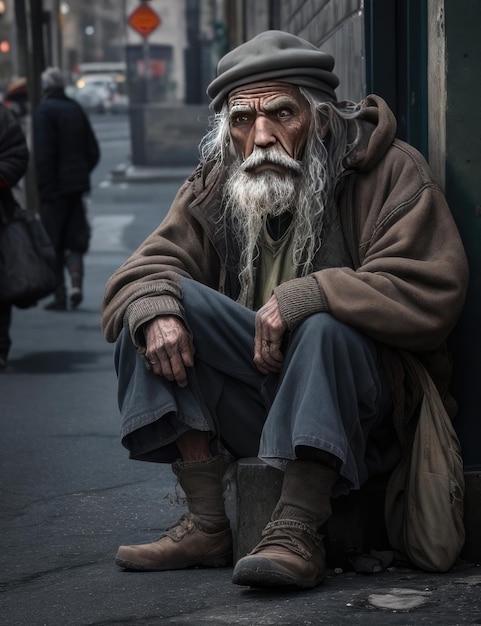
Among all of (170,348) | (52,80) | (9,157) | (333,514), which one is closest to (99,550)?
(333,514)

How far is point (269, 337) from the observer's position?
390 centimetres

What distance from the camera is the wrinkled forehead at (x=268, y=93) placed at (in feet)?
13.9

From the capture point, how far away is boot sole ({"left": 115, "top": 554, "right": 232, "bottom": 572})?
4.19 m

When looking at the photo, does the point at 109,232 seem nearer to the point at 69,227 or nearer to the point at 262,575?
the point at 69,227

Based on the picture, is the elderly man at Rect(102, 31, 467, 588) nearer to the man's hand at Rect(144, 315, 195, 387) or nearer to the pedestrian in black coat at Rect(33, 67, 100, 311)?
the man's hand at Rect(144, 315, 195, 387)

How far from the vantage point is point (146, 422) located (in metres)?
3.94

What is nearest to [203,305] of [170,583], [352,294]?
[352,294]

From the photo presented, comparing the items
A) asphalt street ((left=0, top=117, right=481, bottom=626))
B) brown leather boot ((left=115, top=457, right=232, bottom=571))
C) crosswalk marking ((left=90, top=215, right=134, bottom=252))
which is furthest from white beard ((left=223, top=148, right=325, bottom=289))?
crosswalk marking ((left=90, top=215, right=134, bottom=252))

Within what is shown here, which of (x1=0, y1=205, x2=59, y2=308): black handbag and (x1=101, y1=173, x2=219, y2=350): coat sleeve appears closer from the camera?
(x1=101, y1=173, x2=219, y2=350): coat sleeve

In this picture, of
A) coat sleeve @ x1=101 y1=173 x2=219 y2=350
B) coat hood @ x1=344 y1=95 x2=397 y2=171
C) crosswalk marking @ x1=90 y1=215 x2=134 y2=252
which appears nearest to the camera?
coat sleeve @ x1=101 y1=173 x2=219 y2=350

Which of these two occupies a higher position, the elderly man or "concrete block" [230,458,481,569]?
the elderly man

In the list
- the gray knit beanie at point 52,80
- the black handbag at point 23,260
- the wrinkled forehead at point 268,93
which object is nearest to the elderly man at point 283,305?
the wrinkled forehead at point 268,93

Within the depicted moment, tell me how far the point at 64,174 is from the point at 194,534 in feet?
26.3

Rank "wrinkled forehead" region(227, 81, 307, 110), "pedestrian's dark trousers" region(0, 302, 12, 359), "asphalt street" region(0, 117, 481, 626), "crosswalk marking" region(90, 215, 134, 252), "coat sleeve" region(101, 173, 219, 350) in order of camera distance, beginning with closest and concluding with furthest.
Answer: "asphalt street" region(0, 117, 481, 626), "coat sleeve" region(101, 173, 219, 350), "wrinkled forehead" region(227, 81, 307, 110), "pedestrian's dark trousers" region(0, 302, 12, 359), "crosswalk marking" region(90, 215, 134, 252)
